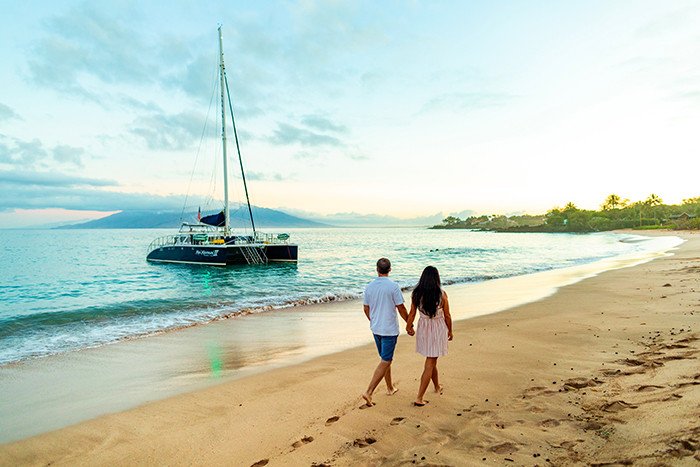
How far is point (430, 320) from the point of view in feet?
17.8

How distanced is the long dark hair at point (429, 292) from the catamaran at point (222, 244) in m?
32.4

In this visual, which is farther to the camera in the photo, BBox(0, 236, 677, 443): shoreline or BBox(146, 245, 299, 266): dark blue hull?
BBox(146, 245, 299, 266): dark blue hull

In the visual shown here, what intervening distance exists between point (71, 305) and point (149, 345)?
34.5 ft

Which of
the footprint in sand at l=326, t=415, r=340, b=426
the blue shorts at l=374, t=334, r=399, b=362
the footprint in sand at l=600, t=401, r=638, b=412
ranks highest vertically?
the blue shorts at l=374, t=334, r=399, b=362

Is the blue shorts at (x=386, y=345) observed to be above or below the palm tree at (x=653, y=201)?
below

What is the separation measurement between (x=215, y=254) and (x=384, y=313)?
33.0 metres

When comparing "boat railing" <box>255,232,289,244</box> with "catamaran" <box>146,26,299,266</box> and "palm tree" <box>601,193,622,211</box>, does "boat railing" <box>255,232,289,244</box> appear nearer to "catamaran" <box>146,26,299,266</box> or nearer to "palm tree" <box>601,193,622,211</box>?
"catamaran" <box>146,26,299,266</box>

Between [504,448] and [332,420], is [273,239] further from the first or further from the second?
[504,448]

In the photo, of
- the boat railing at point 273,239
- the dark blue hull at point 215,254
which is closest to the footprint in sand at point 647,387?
the dark blue hull at point 215,254

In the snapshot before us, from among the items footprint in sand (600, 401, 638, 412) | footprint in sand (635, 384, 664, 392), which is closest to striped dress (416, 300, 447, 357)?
footprint in sand (600, 401, 638, 412)

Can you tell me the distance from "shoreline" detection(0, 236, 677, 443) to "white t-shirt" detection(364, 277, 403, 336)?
9.79ft

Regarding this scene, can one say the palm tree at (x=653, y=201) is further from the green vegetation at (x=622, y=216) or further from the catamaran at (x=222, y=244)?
the catamaran at (x=222, y=244)

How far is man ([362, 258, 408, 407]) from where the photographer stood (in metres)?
5.50

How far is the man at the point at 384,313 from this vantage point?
5500mm
